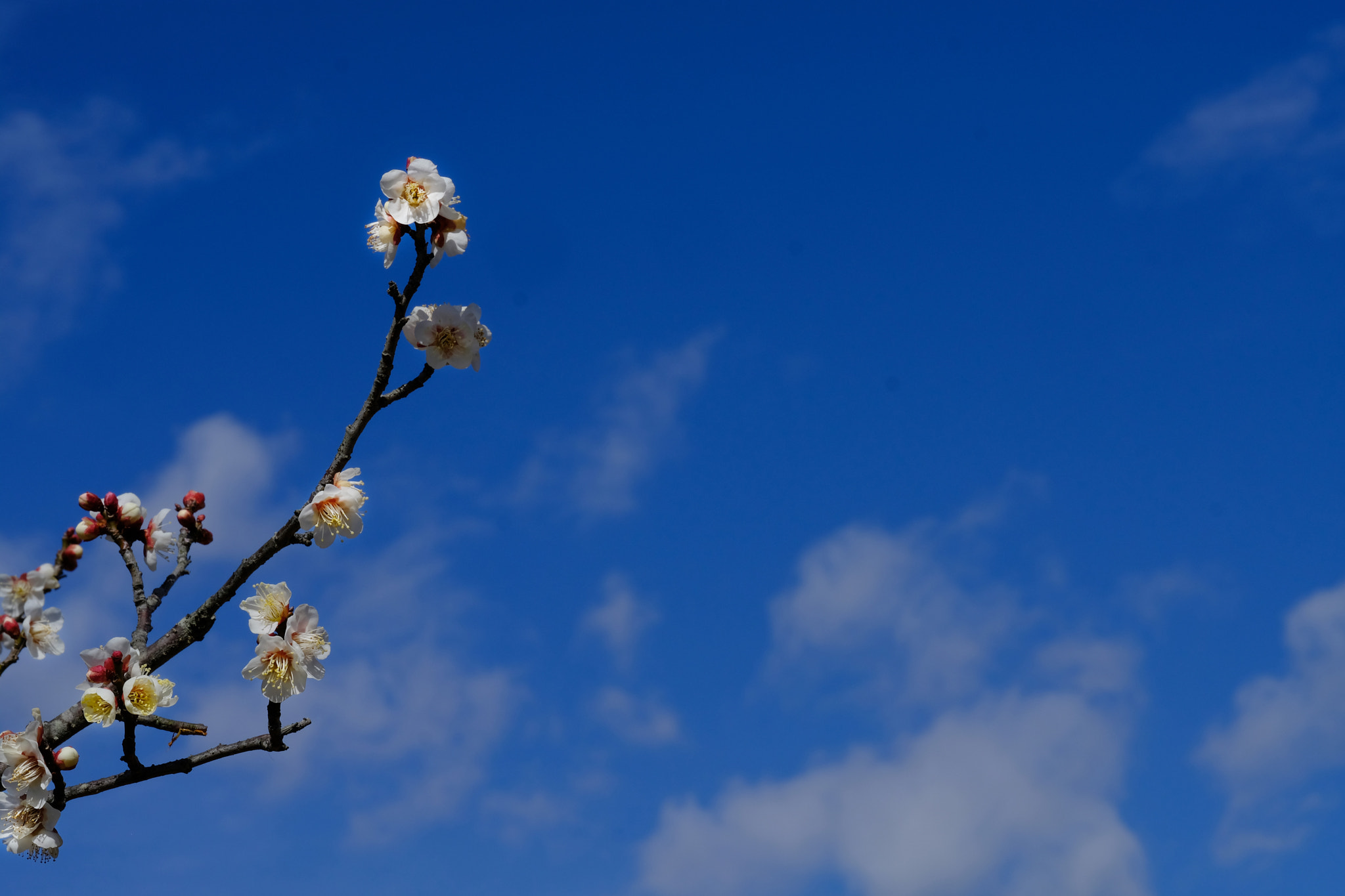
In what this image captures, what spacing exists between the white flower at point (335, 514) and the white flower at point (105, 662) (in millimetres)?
695

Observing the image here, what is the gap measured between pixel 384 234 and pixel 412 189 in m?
0.19

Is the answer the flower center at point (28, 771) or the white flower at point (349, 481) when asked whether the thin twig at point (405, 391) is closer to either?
the white flower at point (349, 481)

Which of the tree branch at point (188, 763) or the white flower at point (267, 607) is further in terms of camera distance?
the white flower at point (267, 607)

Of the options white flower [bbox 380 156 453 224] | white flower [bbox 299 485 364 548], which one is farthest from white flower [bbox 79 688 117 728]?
white flower [bbox 380 156 453 224]

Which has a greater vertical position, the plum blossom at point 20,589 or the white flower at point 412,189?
the white flower at point 412,189

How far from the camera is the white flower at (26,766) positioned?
3.53 meters

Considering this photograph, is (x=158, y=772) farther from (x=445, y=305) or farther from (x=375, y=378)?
(x=445, y=305)

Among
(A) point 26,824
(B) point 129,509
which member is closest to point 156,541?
(B) point 129,509

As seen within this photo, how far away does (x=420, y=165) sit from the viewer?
3764 millimetres

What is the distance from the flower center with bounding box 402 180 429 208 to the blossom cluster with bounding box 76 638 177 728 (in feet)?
5.83

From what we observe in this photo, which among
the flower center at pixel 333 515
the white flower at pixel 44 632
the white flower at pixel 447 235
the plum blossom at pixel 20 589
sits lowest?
the white flower at pixel 44 632

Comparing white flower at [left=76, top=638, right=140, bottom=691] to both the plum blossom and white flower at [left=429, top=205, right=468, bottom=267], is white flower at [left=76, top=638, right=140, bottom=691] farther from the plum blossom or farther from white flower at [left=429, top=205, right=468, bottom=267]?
white flower at [left=429, top=205, right=468, bottom=267]

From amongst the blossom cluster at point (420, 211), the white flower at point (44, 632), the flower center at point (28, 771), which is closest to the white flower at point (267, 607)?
the white flower at point (44, 632)

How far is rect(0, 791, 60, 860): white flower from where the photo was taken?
3.61 m
